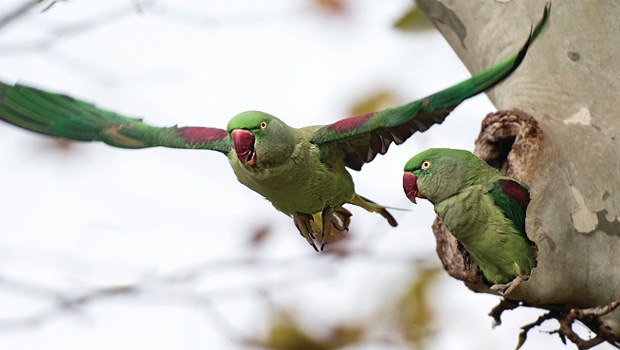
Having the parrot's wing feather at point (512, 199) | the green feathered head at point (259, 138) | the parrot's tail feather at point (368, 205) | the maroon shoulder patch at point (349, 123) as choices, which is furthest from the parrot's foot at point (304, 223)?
the parrot's wing feather at point (512, 199)

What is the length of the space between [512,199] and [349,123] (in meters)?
0.72

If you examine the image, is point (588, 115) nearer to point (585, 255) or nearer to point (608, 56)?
point (608, 56)

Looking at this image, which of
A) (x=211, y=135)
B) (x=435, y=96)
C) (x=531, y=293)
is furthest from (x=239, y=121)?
(x=531, y=293)

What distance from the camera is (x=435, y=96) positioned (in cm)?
279

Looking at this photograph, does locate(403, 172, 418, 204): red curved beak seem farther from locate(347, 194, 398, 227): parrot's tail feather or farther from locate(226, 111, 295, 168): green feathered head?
locate(226, 111, 295, 168): green feathered head

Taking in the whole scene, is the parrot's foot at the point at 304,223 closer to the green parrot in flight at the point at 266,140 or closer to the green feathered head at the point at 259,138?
the green parrot in flight at the point at 266,140

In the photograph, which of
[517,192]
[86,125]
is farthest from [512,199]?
[86,125]

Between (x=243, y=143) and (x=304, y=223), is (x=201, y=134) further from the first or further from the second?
(x=304, y=223)

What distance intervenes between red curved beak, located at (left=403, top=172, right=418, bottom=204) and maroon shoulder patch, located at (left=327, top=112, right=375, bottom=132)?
489 millimetres

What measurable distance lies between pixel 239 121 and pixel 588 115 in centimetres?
140

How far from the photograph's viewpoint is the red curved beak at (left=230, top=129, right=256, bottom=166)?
3.22m

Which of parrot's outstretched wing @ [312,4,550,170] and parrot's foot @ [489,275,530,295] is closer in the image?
parrot's outstretched wing @ [312,4,550,170]

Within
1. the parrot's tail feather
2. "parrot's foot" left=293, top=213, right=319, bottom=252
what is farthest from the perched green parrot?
"parrot's foot" left=293, top=213, right=319, bottom=252

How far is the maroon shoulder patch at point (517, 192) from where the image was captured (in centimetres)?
342
